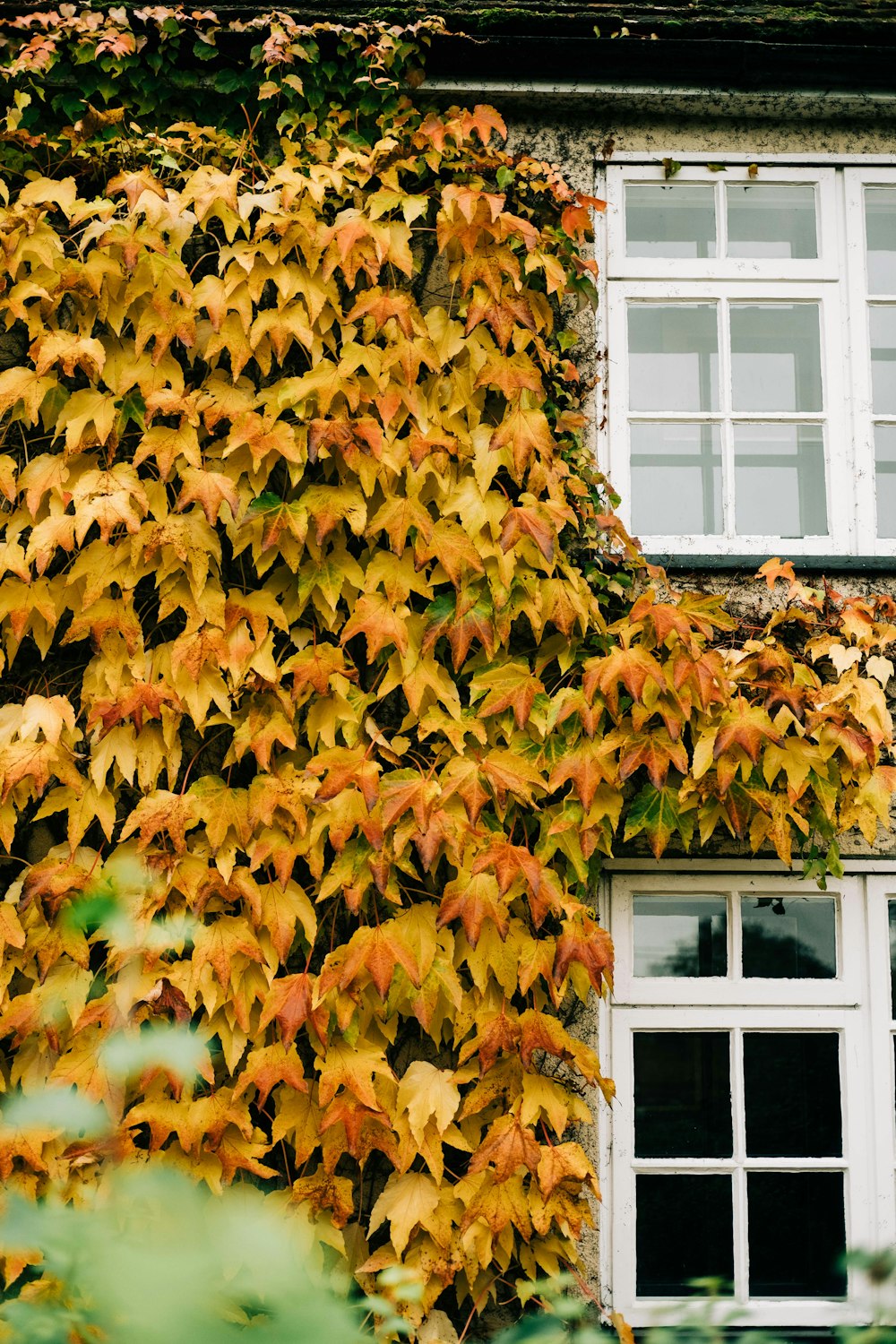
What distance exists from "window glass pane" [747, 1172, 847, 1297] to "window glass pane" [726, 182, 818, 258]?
3.14 m

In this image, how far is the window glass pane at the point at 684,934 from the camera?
3.35 metres

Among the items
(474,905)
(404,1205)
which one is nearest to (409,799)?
(474,905)

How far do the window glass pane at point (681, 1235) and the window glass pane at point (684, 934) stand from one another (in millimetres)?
678

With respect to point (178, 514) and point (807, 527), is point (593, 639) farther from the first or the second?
point (178, 514)

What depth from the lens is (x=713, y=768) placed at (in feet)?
9.91

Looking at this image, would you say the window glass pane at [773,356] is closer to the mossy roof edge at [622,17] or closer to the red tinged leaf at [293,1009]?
Answer: the mossy roof edge at [622,17]

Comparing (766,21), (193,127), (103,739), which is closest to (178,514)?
(103,739)

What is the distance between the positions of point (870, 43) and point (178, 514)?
2.78m

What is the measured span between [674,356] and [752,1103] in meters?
2.54

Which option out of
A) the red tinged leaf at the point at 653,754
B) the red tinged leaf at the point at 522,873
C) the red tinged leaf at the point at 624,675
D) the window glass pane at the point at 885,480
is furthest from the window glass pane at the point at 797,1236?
the window glass pane at the point at 885,480

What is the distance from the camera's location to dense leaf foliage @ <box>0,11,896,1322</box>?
2838 mm

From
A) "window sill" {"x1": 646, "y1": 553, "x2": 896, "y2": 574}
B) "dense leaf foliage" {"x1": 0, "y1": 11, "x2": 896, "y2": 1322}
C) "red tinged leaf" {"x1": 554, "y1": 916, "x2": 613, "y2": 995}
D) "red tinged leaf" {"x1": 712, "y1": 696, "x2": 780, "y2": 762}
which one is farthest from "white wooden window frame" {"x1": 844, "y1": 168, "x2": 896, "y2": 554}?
"red tinged leaf" {"x1": 554, "y1": 916, "x2": 613, "y2": 995}

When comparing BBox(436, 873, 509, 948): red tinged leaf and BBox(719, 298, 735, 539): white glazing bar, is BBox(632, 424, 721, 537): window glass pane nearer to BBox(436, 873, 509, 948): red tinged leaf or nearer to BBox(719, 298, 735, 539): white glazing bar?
BBox(719, 298, 735, 539): white glazing bar

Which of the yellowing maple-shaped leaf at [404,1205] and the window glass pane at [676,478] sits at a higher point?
the window glass pane at [676,478]
